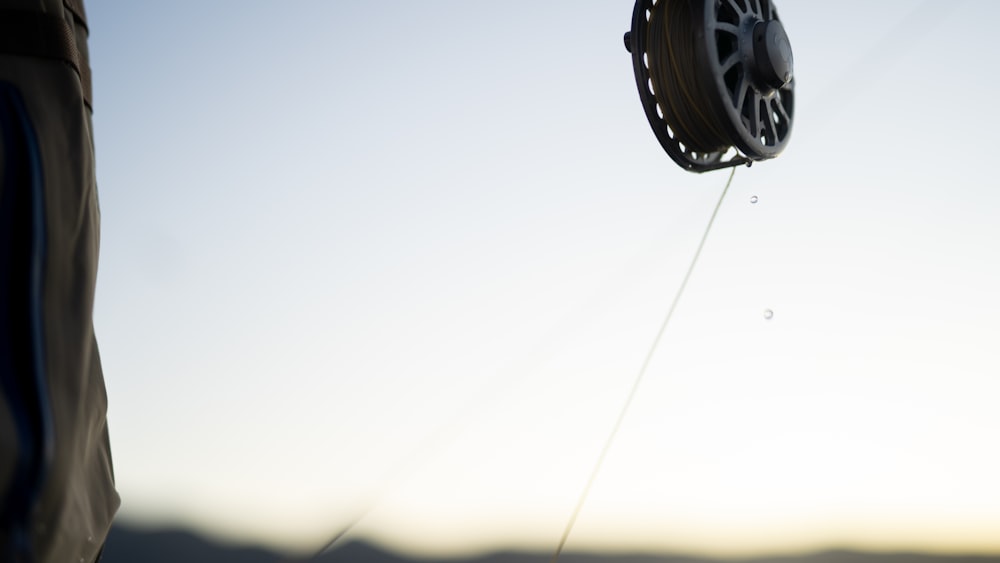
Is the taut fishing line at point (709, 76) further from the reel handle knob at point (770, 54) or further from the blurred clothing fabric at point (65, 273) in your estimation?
the blurred clothing fabric at point (65, 273)

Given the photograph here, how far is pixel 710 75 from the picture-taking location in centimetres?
261

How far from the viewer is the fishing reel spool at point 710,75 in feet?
8.61

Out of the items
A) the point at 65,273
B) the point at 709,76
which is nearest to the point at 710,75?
the point at 709,76

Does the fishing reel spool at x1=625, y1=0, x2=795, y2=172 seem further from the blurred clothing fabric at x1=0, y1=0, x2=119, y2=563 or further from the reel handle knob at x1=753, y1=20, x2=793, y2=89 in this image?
the blurred clothing fabric at x1=0, y1=0, x2=119, y2=563

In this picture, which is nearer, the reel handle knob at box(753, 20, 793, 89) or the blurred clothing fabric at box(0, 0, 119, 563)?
the blurred clothing fabric at box(0, 0, 119, 563)

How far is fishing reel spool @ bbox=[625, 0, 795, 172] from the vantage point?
2.62 m

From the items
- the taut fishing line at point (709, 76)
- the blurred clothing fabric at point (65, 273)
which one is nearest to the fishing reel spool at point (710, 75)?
the taut fishing line at point (709, 76)

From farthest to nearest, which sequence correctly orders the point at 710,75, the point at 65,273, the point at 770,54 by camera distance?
the point at 770,54, the point at 710,75, the point at 65,273

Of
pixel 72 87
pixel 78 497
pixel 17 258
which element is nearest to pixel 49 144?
pixel 72 87

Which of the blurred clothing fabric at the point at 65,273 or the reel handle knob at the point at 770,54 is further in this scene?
the reel handle knob at the point at 770,54

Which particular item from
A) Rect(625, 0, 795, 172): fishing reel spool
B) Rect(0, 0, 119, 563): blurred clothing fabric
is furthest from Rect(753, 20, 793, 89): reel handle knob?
Rect(0, 0, 119, 563): blurred clothing fabric

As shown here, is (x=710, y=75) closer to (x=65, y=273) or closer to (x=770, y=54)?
(x=770, y=54)

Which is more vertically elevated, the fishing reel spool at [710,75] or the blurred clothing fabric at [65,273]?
the fishing reel spool at [710,75]

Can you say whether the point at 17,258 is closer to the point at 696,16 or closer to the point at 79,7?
the point at 79,7
